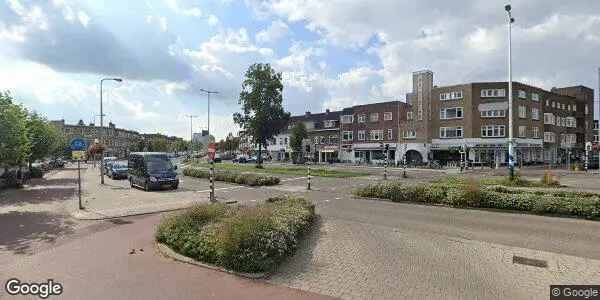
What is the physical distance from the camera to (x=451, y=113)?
191 feet

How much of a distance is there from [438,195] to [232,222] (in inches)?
405

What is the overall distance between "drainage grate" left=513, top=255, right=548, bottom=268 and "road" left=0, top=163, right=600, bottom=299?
4.6 inches

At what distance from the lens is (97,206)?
1622 cm

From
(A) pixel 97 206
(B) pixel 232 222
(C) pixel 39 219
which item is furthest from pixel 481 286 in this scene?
(A) pixel 97 206

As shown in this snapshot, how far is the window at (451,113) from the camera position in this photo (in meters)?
57.2

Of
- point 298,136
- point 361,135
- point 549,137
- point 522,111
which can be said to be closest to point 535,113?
point 522,111

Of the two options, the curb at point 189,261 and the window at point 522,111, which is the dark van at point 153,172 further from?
the window at point 522,111

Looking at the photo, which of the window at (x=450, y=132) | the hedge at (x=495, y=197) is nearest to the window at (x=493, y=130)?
the window at (x=450, y=132)

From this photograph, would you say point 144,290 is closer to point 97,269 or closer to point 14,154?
point 97,269

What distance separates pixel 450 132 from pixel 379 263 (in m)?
55.0

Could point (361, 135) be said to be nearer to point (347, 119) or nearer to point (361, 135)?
point (361, 135)

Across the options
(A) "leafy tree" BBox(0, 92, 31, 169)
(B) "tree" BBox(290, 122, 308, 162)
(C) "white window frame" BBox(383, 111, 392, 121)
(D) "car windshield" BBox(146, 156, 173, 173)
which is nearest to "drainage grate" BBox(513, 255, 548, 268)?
(A) "leafy tree" BBox(0, 92, 31, 169)

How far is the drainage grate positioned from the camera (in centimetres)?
737

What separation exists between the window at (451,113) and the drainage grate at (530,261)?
175 ft
